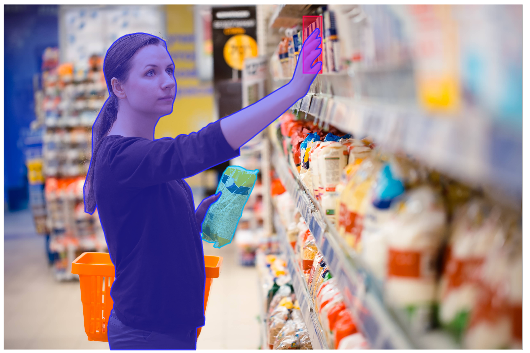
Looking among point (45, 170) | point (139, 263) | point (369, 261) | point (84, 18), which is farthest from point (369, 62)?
point (84, 18)

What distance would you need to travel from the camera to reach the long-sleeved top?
1.54 m

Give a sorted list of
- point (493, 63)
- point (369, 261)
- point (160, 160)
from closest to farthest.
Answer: point (493, 63), point (369, 261), point (160, 160)

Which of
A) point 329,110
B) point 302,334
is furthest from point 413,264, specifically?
point 302,334

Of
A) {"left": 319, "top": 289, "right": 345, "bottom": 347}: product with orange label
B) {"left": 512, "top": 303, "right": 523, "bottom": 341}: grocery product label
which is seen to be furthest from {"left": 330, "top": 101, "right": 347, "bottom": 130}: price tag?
{"left": 319, "top": 289, "right": 345, "bottom": 347}: product with orange label

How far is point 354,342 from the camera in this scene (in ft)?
3.98

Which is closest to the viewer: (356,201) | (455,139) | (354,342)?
(455,139)

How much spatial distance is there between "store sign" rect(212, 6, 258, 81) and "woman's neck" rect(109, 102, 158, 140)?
2.44 metres

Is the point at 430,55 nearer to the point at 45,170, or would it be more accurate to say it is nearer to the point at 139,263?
the point at 139,263

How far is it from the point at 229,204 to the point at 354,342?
0.84 metres

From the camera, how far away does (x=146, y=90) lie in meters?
1.61

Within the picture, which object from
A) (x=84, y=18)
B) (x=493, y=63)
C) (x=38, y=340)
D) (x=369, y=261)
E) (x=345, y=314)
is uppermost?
(x=84, y=18)

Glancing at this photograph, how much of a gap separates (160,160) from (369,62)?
66 centimetres

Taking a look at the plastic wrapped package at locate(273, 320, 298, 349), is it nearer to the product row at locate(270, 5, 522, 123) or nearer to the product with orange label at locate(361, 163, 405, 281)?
the product with orange label at locate(361, 163, 405, 281)

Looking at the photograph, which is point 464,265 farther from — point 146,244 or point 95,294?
point 95,294
